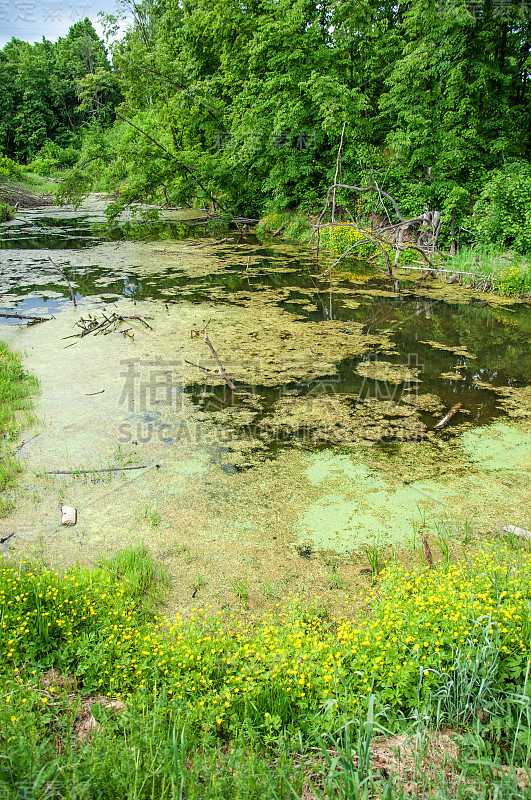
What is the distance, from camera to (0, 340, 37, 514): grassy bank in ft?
11.9

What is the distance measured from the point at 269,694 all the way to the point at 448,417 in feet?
10.6

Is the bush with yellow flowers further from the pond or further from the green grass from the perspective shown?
the pond

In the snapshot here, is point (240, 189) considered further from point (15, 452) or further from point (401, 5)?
point (15, 452)

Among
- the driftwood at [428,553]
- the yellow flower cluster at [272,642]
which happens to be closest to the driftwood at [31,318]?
the yellow flower cluster at [272,642]

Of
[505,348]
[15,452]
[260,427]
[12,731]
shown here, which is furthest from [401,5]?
[12,731]

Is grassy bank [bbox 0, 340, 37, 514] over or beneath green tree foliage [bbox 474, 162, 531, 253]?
beneath

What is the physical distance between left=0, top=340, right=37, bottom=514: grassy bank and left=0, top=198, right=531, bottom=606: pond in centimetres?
12

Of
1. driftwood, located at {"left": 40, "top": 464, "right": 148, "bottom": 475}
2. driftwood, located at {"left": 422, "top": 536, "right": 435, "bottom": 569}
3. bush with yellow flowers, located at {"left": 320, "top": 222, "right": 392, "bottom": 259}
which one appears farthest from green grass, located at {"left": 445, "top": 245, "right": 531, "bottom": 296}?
driftwood, located at {"left": 40, "top": 464, "right": 148, "bottom": 475}

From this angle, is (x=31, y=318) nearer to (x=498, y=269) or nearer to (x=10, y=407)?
(x=10, y=407)

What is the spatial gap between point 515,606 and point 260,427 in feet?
8.80

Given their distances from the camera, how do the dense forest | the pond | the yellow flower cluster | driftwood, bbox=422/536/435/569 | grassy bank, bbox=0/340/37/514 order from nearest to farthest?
the yellow flower cluster, driftwood, bbox=422/536/435/569, the pond, grassy bank, bbox=0/340/37/514, the dense forest

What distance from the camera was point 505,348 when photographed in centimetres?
636

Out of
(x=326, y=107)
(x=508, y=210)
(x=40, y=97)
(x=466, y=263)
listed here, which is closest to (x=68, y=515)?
(x=466, y=263)

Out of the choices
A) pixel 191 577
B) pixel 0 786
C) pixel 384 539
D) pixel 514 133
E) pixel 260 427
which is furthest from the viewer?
pixel 514 133
